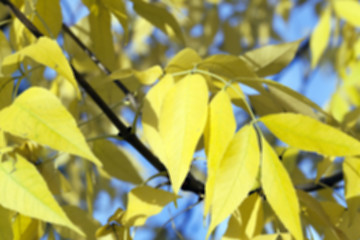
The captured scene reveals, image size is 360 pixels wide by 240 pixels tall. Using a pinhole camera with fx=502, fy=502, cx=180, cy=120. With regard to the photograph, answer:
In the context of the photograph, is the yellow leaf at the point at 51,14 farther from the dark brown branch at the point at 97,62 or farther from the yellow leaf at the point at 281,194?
the yellow leaf at the point at 281,194

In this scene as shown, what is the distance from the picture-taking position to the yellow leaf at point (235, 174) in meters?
0.32

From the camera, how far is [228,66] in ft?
1.36

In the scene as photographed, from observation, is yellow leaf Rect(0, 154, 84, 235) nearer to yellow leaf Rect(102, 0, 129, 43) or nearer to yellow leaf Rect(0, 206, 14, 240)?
yellow leaf Rect(0, 206, 14, 240)

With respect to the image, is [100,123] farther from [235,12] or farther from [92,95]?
[92,95]

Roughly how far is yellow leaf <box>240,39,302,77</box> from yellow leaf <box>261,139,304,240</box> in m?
0.16

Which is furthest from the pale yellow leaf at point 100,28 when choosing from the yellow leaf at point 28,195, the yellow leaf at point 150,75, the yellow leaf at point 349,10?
the yellow leaf at point 349,10

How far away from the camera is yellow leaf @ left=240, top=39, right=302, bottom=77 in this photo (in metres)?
0.47

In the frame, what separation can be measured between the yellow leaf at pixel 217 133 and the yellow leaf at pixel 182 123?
10 millimetres

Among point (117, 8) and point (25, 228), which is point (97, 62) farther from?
point (25, 228)

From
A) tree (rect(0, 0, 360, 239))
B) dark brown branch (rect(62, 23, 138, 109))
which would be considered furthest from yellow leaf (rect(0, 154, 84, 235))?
dark brown branch (rect(62, 23, 138, 109))

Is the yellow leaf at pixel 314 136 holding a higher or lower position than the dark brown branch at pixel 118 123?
lower

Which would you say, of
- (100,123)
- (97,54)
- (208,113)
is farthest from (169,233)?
(208,113)

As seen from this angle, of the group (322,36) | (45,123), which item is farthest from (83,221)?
(322,36)

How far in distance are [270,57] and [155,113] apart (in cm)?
15
